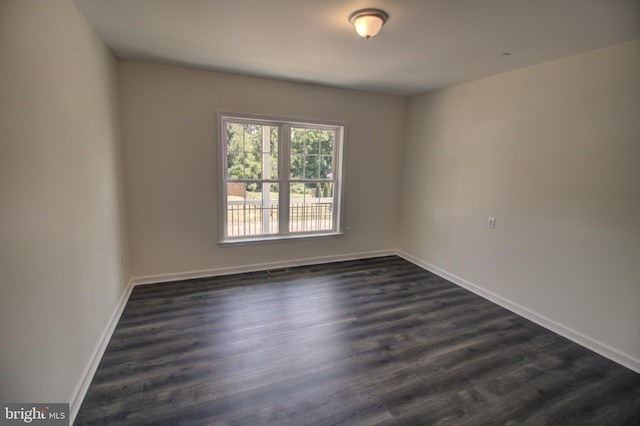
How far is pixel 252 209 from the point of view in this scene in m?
3.98

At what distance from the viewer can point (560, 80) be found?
2.65 m

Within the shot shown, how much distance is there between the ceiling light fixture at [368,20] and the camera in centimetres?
196

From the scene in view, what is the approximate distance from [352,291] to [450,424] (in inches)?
71.6

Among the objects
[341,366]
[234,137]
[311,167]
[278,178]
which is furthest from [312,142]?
[341,366]

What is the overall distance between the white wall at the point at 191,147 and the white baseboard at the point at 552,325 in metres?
1.84

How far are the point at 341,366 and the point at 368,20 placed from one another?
238 centimetres

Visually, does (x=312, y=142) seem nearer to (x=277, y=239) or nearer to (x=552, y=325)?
(x=277, y=239)

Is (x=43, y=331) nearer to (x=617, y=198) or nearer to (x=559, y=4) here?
(x=559, y=4)

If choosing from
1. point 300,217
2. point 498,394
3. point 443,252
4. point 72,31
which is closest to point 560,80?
point 443,252

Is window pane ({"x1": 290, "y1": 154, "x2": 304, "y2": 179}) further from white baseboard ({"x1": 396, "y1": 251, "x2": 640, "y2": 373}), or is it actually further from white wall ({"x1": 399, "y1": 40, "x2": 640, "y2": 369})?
white baseboard ({"x1": 396, "y1": 251, "x2": 640, "y2": 373})

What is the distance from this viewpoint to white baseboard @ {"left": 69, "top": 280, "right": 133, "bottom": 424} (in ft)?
5.66

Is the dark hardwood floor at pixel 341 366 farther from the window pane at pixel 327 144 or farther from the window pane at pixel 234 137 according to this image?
the window pane at pixel 327 144

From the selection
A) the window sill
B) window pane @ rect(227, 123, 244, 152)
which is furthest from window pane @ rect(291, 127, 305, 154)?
the window sill

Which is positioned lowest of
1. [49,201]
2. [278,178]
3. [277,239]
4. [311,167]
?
[277,239]
